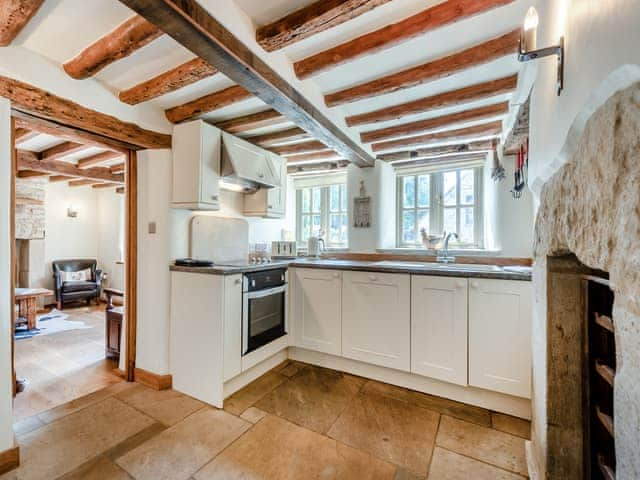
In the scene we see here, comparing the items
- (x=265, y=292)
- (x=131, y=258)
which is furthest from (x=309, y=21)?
(x=131, y=258)

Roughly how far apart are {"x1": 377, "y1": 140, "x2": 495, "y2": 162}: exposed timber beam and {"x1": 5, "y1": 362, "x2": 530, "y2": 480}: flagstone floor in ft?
7.86

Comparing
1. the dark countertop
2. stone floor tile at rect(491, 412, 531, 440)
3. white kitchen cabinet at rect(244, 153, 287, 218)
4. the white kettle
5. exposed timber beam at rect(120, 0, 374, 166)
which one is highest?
exposed timber beam at rect(120, 0, 374, 166)

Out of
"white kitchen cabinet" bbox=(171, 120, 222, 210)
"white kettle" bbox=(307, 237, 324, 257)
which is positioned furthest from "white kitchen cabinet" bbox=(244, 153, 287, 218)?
"white kitchen cabinet" bbox=(171, 120, 222, 210)

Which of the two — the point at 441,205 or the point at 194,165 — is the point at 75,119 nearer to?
the point at 194,165

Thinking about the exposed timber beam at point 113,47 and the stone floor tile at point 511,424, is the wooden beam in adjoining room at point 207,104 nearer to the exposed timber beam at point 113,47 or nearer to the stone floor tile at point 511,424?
→ the exposed timber beam at point 113,47

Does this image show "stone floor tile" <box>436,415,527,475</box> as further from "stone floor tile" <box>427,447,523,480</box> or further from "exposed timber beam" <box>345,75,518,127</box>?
"exposed timber beam" <box>345,75,518,127</box>

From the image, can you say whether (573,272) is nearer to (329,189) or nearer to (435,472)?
(435,472)

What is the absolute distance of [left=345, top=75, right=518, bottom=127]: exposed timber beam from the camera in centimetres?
191

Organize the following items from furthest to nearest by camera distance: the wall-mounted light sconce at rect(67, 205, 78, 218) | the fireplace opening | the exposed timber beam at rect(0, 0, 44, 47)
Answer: the wall-mounted light sconce at rect(67, 205, 78, 218) → the exposed timber beam at rect(0, 0, 44, 47) → the fireplace opening

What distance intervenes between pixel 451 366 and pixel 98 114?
304cm

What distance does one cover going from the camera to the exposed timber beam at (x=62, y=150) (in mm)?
3225

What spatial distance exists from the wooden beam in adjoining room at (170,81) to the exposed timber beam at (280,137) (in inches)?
40.9

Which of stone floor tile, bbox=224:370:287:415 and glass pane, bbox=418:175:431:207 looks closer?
stone floor tile, bbox=224:370:287:415

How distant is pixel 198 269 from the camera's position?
7.04 feet
